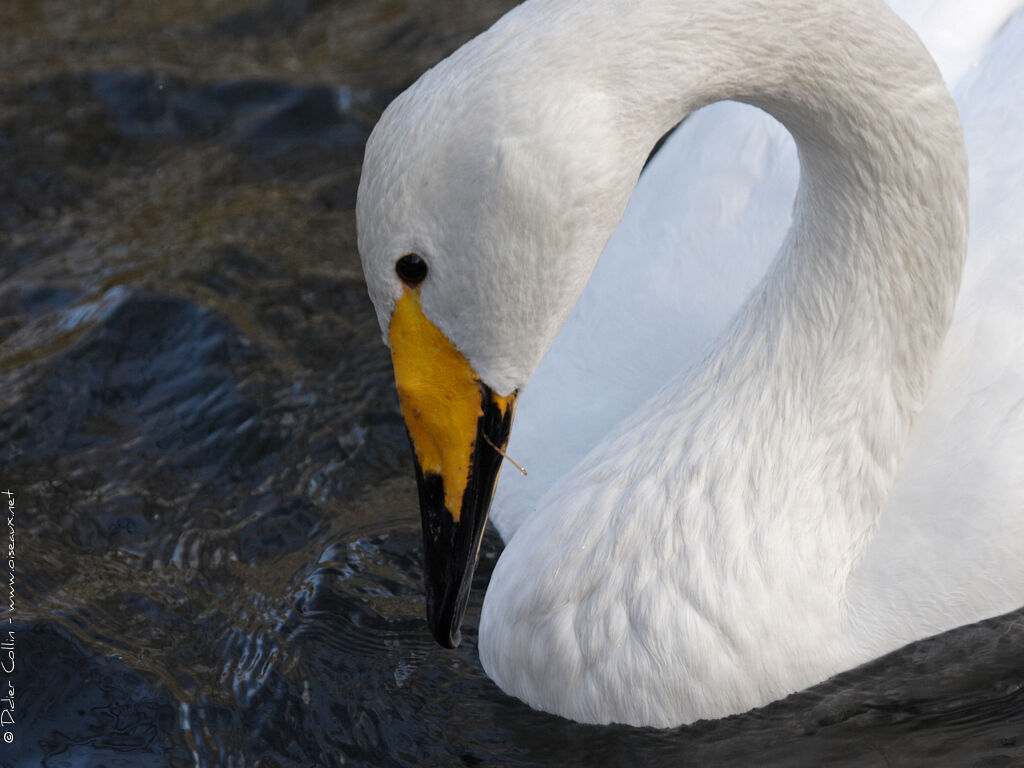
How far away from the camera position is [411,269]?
3000 mm

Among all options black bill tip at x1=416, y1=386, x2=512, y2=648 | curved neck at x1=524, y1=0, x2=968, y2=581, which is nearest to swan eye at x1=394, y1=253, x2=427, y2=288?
black bill tip at x1=416, y1=386, x2=512, y2=648

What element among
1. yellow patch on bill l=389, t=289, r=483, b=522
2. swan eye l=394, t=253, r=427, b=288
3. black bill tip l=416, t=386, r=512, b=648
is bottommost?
black bill tip l=416, t=386, r=512, b=648

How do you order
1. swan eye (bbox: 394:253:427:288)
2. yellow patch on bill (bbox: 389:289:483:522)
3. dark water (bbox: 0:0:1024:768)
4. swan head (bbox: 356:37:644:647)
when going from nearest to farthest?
swan head (bbox: 356:37:644:647), swan eye (bbox: 394:253:427:288), yellow patch on bill (bbox: 389:289:483:522), dark water (bbox: 0:0:1024:768)

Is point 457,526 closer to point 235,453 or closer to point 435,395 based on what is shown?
point 435,395

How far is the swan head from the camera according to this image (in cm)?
284

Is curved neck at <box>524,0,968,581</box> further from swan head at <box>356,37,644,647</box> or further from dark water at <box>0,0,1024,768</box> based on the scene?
dark water at <box>0,0,1024,768</box>

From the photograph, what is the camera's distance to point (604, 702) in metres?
3.78

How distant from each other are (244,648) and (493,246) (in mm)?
1840

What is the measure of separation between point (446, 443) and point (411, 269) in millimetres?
462

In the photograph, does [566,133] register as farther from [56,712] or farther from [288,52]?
[288,52]

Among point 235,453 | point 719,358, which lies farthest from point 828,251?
point 235,453

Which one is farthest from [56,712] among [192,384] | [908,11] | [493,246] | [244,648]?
[908,11]

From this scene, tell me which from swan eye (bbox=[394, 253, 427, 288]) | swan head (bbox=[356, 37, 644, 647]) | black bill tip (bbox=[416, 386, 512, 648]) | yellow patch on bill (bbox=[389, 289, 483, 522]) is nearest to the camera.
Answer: swan head (bbox=[356, 37, 644, 647])

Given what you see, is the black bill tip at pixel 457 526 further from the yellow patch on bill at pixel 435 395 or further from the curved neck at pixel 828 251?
the curved neck at pixel 828 251
